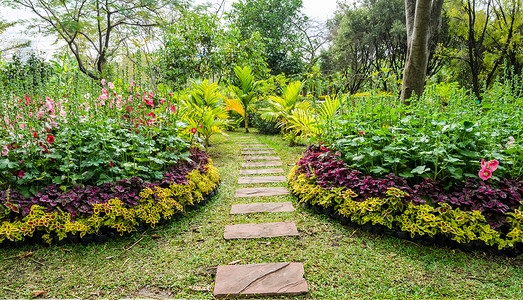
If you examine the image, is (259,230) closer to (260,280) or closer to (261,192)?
(260,280)

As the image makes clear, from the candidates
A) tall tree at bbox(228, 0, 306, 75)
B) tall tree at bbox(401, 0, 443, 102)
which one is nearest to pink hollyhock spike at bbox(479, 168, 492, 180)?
tall tree at bbox(401, 0, 443, 102)

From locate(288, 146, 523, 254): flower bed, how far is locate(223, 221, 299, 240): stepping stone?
16.6 inches

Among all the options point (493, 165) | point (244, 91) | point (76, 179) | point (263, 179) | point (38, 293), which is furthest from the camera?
point (244, 91)

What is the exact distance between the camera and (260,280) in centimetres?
167

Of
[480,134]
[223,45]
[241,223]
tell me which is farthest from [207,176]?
[223,45]

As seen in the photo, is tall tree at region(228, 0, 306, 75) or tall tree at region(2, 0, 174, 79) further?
tall tree at region(228, 0, 306, 75)

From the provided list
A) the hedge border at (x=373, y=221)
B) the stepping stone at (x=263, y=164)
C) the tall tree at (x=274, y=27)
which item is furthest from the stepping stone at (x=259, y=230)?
the tall tree at (x=274, y=27)

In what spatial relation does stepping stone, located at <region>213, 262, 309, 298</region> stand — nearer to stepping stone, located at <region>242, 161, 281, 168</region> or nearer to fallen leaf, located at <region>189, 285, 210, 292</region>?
fallen leaf, located at <region>189, 285, 210, 292</region>

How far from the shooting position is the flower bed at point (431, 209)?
1.91m

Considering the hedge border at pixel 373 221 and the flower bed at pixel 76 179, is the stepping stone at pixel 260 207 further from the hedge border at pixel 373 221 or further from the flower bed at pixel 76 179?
the flower bed at pixel 76 179

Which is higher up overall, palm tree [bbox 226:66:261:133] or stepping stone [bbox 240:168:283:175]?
palm tree [bbox 226:66:261:133]

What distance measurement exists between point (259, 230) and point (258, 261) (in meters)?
0.41

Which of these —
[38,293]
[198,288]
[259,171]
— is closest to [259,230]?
[198,288]

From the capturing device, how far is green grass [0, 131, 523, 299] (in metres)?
1.61
